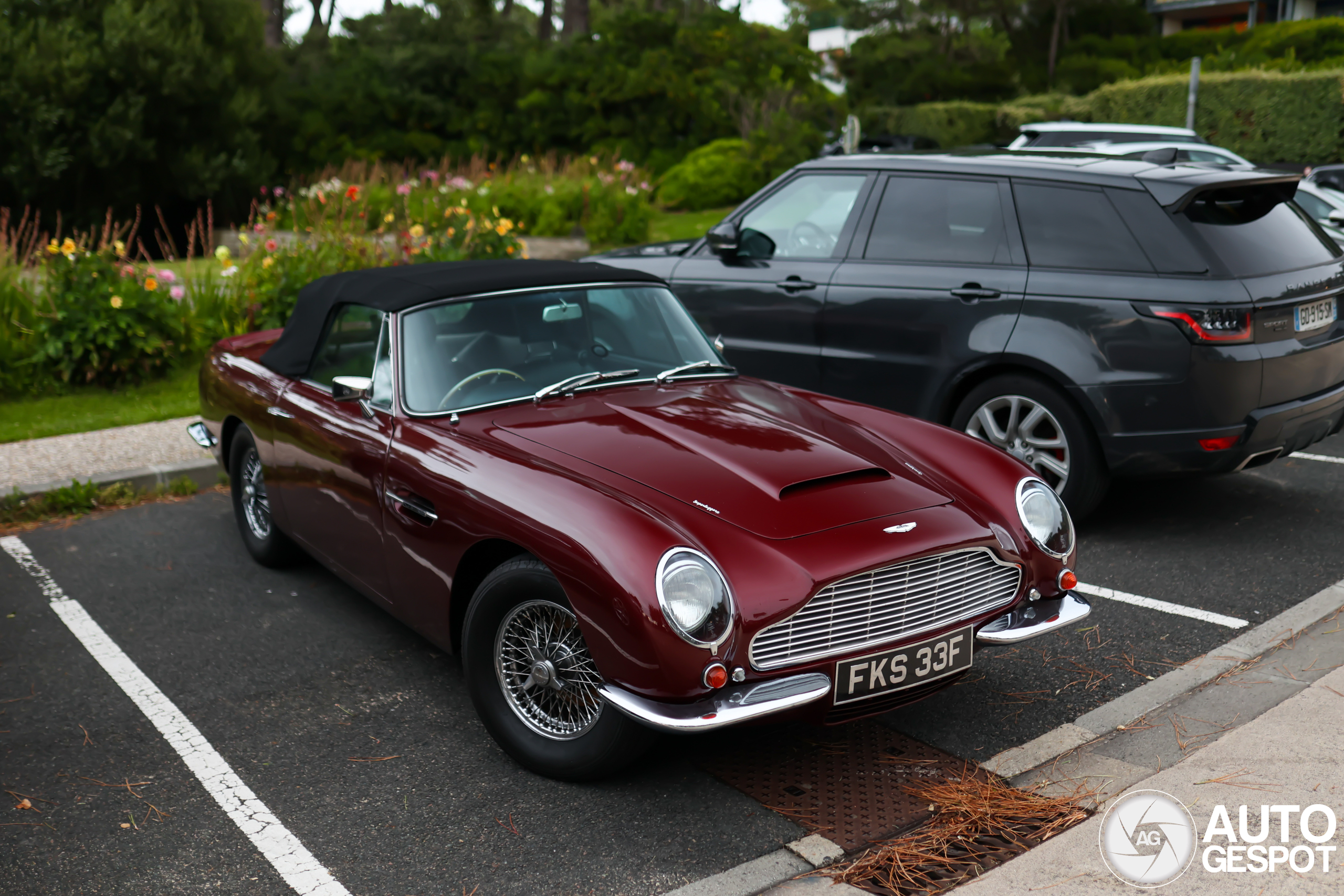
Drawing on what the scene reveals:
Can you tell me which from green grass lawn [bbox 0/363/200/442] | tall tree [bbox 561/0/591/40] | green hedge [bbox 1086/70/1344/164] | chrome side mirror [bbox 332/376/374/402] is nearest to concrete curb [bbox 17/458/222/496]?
green grass lawn [bbox 0/363/200/442]

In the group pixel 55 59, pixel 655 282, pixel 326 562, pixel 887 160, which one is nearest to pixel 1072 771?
pixel 655 282

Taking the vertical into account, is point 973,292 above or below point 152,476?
above

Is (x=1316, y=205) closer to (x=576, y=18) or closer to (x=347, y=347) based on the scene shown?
(x=347, y=347)

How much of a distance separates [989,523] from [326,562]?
9.03 ft

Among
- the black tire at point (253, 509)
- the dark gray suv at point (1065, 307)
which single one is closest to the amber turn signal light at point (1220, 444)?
the dark gray suv at point (1065, 307)

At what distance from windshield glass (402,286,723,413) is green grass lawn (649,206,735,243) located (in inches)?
479

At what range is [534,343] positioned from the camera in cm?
449

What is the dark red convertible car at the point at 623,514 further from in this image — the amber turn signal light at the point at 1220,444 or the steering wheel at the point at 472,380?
the amber turn signal light at the point at 1220,444

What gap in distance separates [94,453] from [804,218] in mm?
4991

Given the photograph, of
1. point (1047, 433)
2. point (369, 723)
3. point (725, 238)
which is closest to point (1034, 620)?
point (369, 723)

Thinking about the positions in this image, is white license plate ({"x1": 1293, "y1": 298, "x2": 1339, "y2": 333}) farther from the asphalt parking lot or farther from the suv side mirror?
the suv side mirror

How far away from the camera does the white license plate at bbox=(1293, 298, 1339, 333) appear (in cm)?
541

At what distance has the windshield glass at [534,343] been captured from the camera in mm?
4297

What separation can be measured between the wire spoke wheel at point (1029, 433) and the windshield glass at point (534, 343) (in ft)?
6.15
